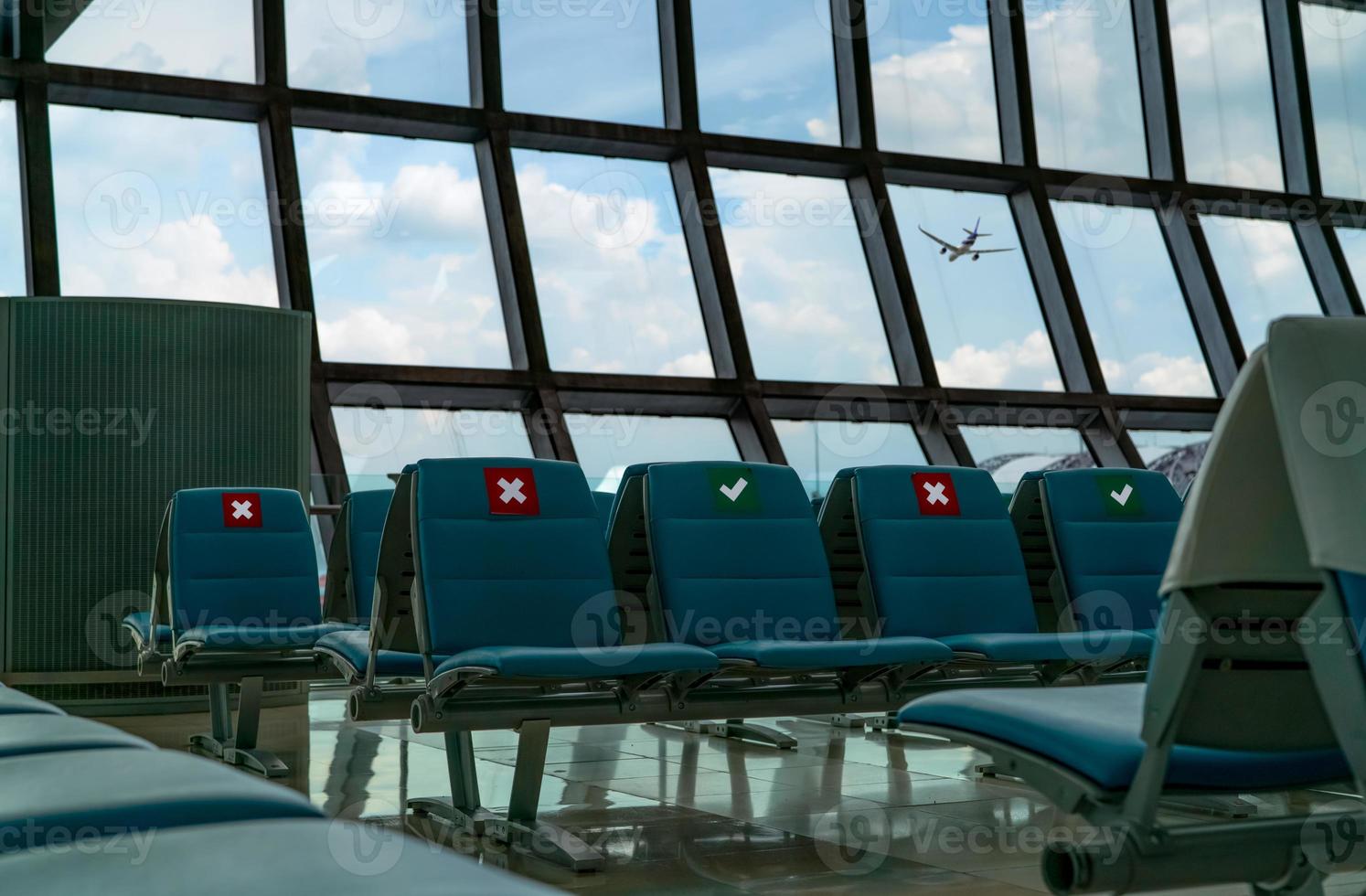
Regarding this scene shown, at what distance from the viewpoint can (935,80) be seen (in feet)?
28.0

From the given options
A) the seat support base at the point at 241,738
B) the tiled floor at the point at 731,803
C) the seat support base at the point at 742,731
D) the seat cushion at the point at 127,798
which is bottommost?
the seat support base at the point at 742,731

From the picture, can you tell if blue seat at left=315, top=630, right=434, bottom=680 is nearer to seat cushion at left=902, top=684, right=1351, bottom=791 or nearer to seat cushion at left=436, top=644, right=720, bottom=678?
seat cushion at left=436, top=644, right=720, bottom=678

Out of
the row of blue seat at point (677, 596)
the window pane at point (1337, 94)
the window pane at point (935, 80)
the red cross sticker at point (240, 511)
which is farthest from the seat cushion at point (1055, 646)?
the window pane at point (1337, 94)

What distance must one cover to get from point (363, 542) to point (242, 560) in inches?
18.9

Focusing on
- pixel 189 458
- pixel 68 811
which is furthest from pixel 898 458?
pixel 68 811

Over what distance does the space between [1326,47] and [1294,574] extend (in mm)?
9732

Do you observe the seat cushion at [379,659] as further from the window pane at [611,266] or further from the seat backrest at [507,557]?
the window pane at [611,266]

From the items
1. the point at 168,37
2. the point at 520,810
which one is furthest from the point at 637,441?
the point at 520,810

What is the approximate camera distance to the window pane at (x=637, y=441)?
7.08 meters

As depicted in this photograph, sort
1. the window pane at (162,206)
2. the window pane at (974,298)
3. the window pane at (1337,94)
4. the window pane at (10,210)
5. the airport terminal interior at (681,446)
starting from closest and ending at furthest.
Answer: the airport terminal interior at (681,446) → the window pane at (10,210) → the window pane at (162,206) → the window pane at (974,298) → the window pane at (1337,94)

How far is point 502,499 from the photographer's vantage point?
298 centimetres

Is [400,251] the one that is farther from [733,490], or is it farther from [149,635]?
[733,490]

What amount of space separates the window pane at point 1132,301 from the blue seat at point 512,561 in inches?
234

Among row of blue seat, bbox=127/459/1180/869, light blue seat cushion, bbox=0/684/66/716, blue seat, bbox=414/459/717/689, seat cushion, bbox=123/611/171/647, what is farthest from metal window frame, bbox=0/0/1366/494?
light blue seat cushion, bbox=0/684/66/716
